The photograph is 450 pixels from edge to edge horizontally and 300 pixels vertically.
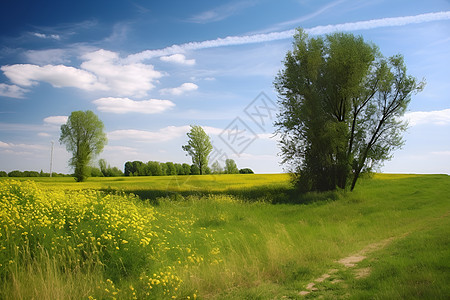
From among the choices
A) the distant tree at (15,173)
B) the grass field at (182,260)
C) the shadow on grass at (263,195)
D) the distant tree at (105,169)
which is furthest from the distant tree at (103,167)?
the grass field at (182,260)

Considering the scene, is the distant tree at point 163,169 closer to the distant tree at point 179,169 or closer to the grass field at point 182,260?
the distant tree at point 179,169

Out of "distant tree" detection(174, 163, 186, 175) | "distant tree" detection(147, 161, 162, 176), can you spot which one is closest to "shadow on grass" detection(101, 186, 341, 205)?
"distant tree" detection(147, 161, 162, 176)

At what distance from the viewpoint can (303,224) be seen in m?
15.4

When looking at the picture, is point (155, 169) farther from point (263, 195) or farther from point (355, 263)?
point (355, 263)

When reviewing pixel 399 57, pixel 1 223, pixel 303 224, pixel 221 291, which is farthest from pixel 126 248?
pixel 399 57

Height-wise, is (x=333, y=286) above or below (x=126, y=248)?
below

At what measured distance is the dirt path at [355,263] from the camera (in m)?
7.41

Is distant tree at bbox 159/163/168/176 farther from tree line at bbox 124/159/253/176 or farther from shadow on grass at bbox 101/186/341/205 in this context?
shadow on grass at bbox 101/186/341/205

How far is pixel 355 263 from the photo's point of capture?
30.1 feet

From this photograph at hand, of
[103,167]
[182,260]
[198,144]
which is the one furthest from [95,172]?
[182,260]

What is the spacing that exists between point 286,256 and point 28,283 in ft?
21.5

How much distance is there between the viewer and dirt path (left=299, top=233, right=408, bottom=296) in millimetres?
7410

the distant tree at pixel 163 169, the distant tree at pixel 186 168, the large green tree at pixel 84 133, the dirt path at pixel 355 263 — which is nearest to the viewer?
the dirt path at pixel 355 263

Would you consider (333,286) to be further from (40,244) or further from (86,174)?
(86,174)
